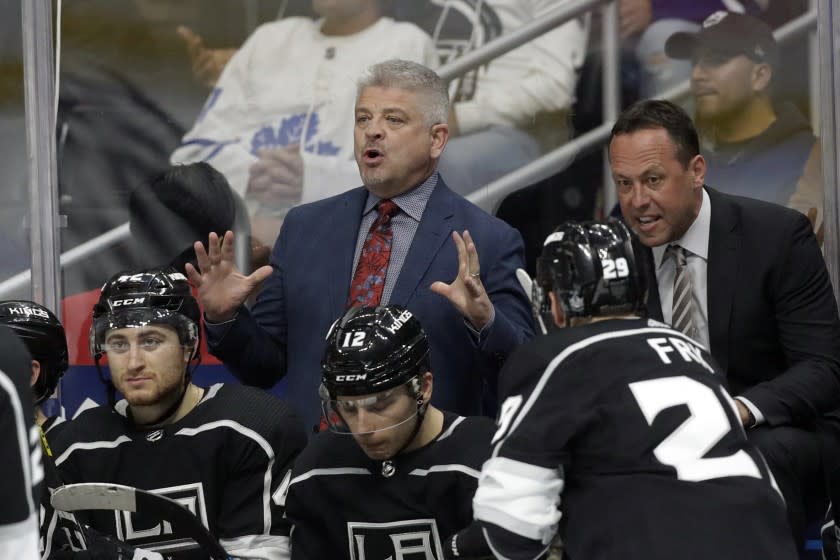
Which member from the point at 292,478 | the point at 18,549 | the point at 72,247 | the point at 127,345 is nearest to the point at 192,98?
the point at 72,247

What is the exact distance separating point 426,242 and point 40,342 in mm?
1060

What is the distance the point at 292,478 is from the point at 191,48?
1.85 m

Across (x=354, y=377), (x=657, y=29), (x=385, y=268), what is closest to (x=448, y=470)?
(x=354, y=377)

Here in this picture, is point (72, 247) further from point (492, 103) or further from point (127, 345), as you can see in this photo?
point (492, 103)

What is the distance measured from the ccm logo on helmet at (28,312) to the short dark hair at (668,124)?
159 centimetres

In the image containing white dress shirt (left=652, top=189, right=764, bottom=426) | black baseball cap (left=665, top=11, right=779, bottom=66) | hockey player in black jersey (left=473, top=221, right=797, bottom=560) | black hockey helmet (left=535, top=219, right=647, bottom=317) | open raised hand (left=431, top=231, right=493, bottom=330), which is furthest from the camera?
black baseball cap (left=665, top=11, right=779, bottom=66)

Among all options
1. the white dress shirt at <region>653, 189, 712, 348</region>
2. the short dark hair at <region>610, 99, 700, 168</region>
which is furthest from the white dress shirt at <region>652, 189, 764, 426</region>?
the short dark hair at <region>610, 99, 700, 168</region>

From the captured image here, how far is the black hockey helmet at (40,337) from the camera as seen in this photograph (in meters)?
3.38

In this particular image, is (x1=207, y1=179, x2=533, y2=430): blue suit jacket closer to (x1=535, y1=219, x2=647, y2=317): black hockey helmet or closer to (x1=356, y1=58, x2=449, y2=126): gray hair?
(x1=356, y1=58, x2=449, y2=126): gray hair

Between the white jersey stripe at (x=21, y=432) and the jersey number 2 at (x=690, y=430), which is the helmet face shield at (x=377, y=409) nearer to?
the jersey number 2 at (x=690, y=430)

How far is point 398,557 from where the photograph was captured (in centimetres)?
281

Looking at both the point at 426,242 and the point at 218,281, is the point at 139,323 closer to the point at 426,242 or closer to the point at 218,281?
the point at 218,281

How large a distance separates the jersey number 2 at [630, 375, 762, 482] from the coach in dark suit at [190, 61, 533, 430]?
88cm

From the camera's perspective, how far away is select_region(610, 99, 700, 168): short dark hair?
3.21m
